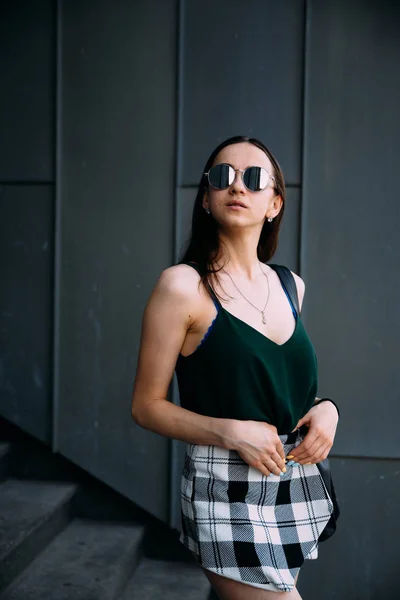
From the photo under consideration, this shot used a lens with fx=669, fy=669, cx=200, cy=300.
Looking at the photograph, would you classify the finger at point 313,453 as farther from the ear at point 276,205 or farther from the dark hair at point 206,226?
the ear at point 276,205

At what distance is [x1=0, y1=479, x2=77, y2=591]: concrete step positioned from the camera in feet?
10.8

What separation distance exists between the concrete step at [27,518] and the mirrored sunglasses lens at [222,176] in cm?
214

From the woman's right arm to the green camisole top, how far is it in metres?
0.05

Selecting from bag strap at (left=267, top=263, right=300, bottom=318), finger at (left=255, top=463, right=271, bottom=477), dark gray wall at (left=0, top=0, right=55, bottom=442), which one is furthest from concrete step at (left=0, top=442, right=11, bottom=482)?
finger at (left=255, top=463, right=271, bottom=477)

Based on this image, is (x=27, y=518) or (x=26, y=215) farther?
(x=26, y=215)

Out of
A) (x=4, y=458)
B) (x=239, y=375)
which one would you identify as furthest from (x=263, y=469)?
(x=4, y=458)

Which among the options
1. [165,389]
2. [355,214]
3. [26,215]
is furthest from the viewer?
[26,215]

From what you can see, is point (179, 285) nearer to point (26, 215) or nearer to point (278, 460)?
point (278, 460)

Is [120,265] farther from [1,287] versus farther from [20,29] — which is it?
[20,29]

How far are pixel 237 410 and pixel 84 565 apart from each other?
2.16m

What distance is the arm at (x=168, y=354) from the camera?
6.23 ft

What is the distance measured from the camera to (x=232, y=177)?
6.74ft

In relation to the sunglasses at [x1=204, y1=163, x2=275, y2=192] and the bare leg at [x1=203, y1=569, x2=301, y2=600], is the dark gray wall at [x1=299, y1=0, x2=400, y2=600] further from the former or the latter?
the bare leg at [x1=203, y1=569, x2=301, y2=600]

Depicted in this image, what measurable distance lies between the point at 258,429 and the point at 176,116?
8.70 ft
